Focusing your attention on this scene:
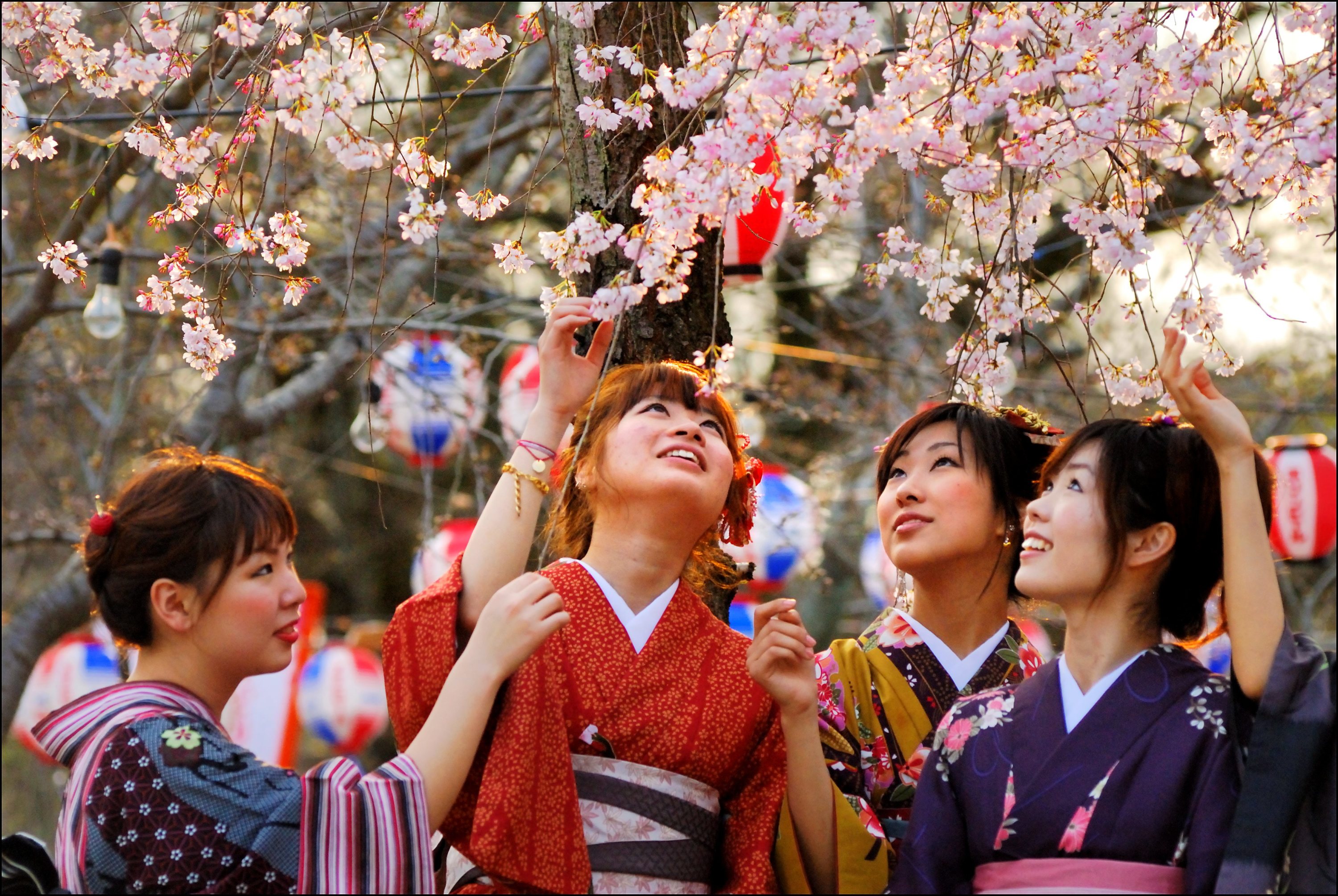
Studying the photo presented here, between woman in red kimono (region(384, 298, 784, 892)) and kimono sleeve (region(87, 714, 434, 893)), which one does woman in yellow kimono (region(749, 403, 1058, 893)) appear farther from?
kimono sleeve (region(87, 714, 434, 893))

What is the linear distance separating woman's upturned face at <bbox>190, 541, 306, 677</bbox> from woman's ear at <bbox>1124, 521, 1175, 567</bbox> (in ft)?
4.92

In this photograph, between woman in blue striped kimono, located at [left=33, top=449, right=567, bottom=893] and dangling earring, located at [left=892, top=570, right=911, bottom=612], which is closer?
woman in blue striped kimono, located at [left=33, top=449, right=567, bottom=893]

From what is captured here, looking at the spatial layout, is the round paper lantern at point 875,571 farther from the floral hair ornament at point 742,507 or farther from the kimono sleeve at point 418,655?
the kimono sleeve at point 418,655

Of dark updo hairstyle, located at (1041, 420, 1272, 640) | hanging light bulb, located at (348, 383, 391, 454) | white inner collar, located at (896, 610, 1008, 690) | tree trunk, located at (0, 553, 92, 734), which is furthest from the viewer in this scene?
hanging light bulb, located at (348, 383, 391, 454)

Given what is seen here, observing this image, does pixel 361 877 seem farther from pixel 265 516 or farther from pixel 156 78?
pixel 156 78

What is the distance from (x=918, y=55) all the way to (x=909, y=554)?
1026 mm

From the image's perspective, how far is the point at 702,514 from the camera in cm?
261

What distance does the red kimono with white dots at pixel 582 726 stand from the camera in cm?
225

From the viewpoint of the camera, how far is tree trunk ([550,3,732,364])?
9.74 ft

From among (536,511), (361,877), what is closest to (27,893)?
(361,877)

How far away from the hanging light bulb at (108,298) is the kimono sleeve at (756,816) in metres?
4.13

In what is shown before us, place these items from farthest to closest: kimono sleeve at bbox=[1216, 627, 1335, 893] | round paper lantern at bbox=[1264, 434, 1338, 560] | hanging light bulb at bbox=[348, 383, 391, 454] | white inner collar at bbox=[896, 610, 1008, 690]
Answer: round paper lantern at bbox=[1264, 434, 1338, 560] < hanging light bulb at bbox=[348, 383, 391, 454] < white inner collar at bbox=[896, 610, 1008, 690] < kimono sleeve at bbox=[1216, 627, 1335, 893]

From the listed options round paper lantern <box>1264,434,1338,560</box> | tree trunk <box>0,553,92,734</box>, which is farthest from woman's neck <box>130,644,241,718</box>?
round paper lantern <box>1264,434,1338,560</box>

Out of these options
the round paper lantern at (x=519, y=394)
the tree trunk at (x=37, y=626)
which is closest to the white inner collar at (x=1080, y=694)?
the round paper lantern at (x=519, y=394)
